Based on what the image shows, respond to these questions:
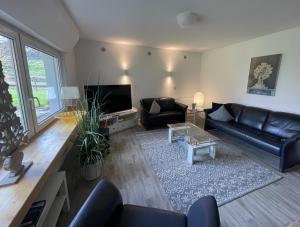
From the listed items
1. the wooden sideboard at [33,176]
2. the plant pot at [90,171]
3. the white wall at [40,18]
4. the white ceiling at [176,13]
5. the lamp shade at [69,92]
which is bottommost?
the plant pot at [90,171]

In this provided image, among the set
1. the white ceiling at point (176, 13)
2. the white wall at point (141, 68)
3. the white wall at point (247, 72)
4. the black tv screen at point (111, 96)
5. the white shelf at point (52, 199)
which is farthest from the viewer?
the white wall at point (141, 68)

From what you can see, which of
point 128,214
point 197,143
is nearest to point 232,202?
point 197,143

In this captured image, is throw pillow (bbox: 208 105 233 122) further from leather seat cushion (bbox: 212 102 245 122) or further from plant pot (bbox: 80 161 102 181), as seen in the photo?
plant pot (bbox: 80 161 102 181)

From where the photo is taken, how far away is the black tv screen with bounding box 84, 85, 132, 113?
142 inches

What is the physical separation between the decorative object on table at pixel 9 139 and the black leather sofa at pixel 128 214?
0.59 m

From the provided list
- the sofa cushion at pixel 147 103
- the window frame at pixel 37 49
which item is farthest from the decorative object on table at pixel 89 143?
the sofa cushion at pixel 147 103

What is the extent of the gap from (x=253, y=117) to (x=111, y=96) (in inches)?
135

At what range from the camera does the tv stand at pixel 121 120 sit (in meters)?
3.88

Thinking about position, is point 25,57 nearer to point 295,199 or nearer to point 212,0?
point 212,0

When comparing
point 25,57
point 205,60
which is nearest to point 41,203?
point 25,57

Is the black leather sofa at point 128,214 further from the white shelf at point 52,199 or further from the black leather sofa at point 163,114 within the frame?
the black leather sofa at point 163,114

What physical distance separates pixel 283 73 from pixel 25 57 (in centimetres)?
441

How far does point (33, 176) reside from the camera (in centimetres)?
111

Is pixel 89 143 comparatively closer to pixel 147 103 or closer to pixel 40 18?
pixel 40 18
